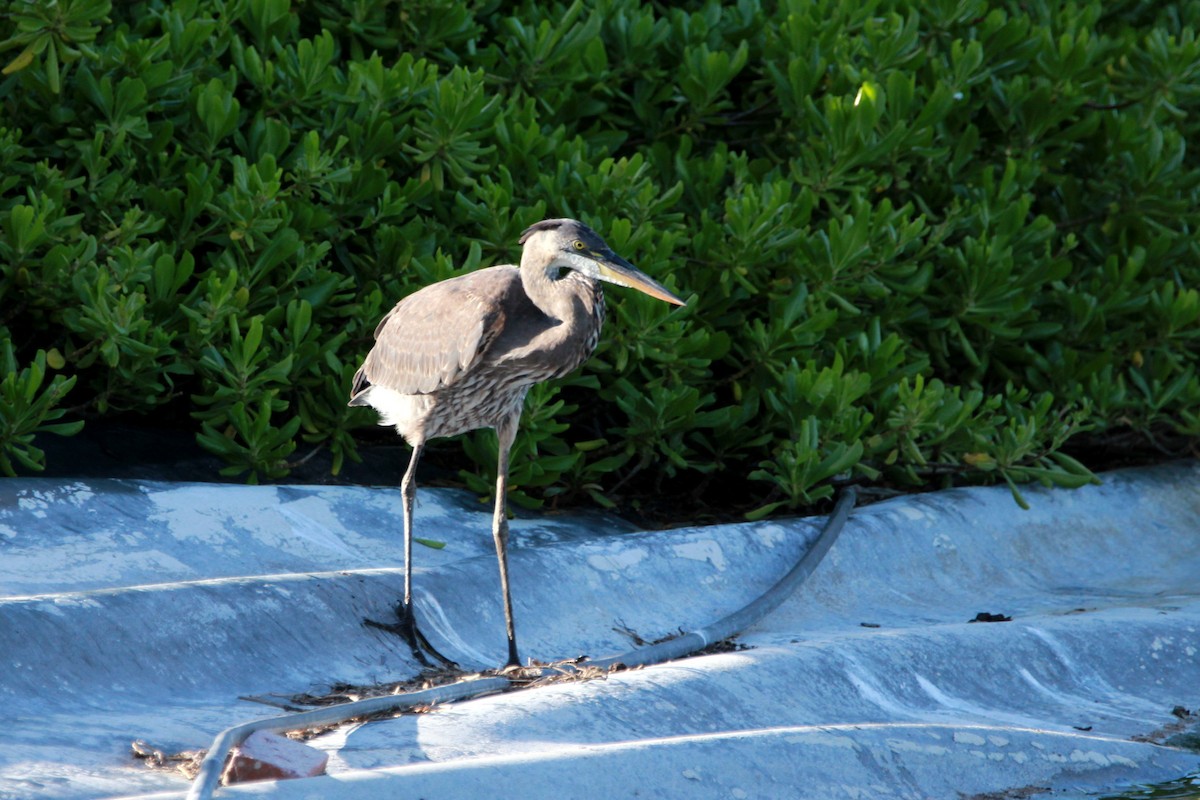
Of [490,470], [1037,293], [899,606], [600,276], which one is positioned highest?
[600,276]

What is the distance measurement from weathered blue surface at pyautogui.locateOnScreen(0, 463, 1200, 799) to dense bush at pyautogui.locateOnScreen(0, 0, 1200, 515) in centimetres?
38

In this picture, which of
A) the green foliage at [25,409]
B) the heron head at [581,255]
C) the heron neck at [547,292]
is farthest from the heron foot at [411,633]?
the green foliage at [25,409]

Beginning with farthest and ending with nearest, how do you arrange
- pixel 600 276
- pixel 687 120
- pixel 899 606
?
pixel 687 120 < pixel 899 606 < pixel 600 276

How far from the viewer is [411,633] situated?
4.05 m

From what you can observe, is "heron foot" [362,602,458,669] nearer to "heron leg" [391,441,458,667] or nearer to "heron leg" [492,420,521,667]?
"heron leg" [391,441,458,667]

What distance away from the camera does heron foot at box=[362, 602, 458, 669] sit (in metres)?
4.04

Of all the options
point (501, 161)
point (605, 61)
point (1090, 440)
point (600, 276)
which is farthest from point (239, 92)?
point (1090, 440)

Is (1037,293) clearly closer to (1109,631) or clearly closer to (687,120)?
(687,120)

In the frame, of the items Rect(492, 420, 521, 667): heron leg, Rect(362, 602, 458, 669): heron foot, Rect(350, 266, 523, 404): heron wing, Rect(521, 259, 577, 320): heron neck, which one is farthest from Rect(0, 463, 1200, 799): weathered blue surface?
Rect(521, 259, 577, 320): heron neck

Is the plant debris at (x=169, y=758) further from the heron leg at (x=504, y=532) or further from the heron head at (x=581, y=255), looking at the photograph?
the heron head at (x=581, y=255)

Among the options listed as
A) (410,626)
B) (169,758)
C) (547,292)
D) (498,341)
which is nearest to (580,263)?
(547,292)

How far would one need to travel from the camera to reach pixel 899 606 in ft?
16.5

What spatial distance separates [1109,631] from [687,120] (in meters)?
2.87

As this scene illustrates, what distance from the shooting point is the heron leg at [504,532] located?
4.07 m
